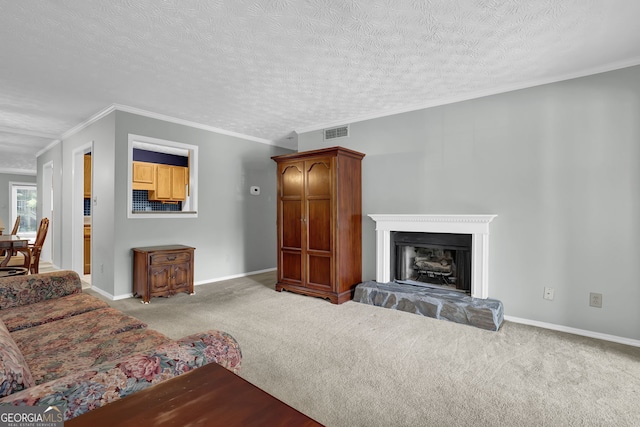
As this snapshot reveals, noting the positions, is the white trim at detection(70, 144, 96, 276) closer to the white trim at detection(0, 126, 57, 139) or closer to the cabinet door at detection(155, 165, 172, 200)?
the white trim at detection(0, 126, 57, 139)

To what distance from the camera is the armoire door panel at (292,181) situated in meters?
4.41

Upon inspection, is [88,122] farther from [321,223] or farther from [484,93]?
[484,93]

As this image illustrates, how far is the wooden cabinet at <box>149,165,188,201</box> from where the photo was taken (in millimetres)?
6477

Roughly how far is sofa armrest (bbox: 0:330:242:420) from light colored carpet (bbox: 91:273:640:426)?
34.9 inches

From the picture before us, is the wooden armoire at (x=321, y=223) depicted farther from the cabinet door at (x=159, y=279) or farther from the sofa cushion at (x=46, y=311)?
the sofa cushion at (x=46, y=311)

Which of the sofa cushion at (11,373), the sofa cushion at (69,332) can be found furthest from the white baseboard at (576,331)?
the sofa cushion at (11,373)

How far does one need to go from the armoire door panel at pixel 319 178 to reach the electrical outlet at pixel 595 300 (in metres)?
2.86

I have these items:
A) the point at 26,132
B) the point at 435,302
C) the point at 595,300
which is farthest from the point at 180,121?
the point at 595,300

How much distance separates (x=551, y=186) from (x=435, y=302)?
165 cm

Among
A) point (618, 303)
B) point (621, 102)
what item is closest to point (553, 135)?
point (621, 102)

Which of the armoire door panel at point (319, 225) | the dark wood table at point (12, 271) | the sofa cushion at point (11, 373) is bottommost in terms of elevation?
the dark wood table at point (12, 271)

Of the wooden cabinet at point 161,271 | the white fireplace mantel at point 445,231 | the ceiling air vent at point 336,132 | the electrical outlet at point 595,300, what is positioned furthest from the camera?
the ceiling air vent at point 336,132

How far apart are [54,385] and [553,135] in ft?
13.3

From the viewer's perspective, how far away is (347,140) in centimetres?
470
